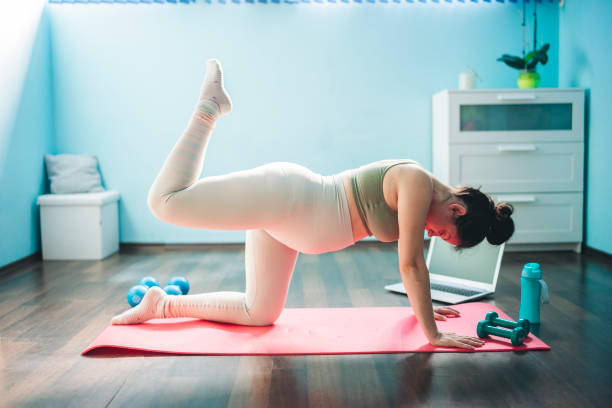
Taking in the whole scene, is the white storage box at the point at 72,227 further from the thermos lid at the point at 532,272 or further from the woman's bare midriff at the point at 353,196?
the thermos lid at the point at 532,272

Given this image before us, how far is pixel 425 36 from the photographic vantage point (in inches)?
158

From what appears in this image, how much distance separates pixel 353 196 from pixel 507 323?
0.77 metres

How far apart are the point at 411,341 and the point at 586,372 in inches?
21.8

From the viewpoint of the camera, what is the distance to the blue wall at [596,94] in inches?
133

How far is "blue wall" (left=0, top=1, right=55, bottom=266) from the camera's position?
3.24 meters

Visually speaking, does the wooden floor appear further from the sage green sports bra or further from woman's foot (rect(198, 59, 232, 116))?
woman's foot (rect(198, 59, 232, 116))

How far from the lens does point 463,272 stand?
267 centimetres

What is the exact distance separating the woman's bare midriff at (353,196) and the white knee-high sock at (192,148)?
0.49 m

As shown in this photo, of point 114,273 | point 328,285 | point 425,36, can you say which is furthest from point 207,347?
point 425,36

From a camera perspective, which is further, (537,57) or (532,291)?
(537,57)

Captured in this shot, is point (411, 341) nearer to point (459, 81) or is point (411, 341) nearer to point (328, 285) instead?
point (328, 285)

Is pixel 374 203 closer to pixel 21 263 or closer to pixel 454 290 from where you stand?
pixel 454 290

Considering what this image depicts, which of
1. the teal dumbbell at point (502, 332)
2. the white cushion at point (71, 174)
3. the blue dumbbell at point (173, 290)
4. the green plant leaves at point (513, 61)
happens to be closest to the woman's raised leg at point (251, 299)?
the blue dumbbell at point (173, 290)

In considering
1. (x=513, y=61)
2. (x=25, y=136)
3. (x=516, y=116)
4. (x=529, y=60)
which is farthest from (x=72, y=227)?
(x=529, y=60)
